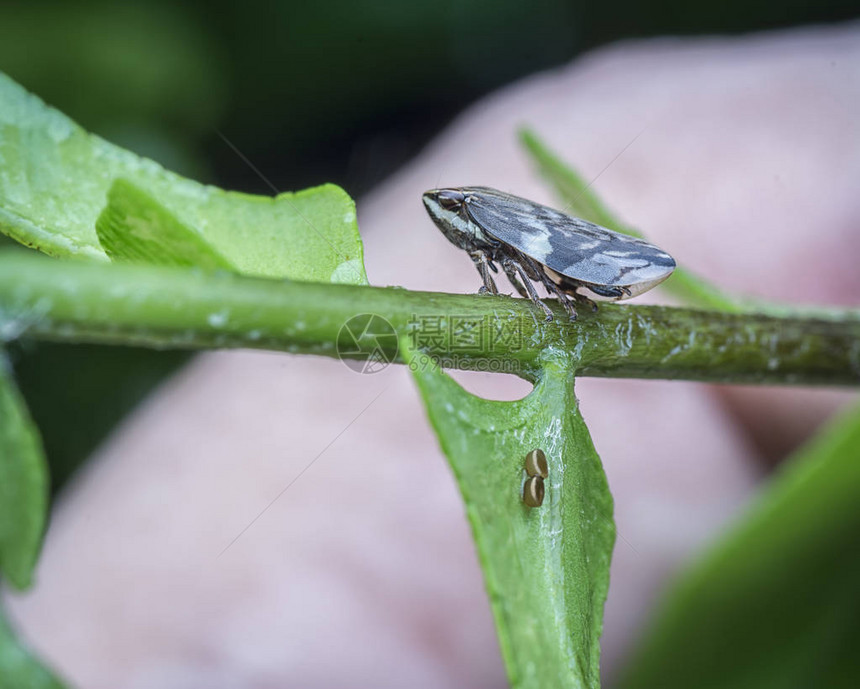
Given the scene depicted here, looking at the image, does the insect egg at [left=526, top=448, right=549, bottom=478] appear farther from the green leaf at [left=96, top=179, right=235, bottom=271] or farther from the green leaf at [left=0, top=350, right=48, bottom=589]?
the green leaf at [left=0, top=350, right=48, bottom=589]

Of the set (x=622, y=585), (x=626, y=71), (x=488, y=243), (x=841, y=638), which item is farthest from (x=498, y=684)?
(x=626, y=71)


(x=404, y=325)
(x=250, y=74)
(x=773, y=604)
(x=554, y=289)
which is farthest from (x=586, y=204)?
(x=250, y=74)

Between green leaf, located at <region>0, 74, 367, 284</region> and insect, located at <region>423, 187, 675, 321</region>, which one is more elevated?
insect, located at <region>423, 187, 675, 321</region>

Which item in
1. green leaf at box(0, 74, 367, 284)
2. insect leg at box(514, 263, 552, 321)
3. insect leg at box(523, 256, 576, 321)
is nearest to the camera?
green leaf at box(0, 74, 367, 284)

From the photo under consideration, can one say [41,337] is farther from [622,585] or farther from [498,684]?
[622,585]

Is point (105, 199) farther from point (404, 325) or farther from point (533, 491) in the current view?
point (533, 491)

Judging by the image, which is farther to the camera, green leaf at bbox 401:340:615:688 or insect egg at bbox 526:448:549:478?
insect egg at bbox 526:448:549:478

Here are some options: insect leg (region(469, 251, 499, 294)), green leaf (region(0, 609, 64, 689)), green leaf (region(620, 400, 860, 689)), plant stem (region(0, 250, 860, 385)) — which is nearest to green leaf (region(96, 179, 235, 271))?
plant stem (region(0, 250, 860, 385))
